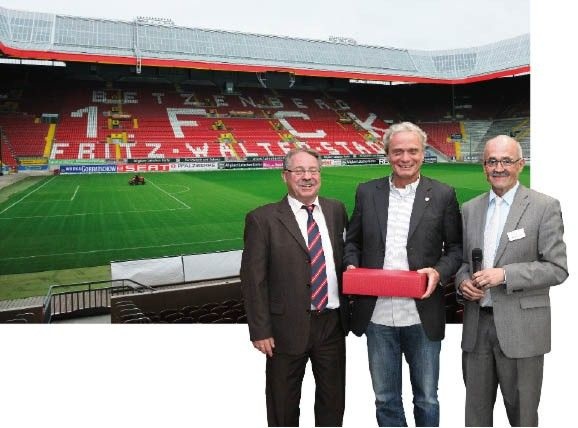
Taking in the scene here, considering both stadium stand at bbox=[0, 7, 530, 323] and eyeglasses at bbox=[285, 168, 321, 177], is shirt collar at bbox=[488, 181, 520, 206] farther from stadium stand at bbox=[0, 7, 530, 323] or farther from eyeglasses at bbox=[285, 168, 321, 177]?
stadium stand at bbox=[0, 7, 530, 323]

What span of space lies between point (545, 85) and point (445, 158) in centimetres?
637

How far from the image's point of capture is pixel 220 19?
19.3 ft

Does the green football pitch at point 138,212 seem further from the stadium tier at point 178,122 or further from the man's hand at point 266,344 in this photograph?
the man's hand at point 266,344

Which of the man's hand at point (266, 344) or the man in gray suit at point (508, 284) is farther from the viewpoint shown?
the man's hand at point (266, 344)

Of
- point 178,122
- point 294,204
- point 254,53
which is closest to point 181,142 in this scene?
point 178,122

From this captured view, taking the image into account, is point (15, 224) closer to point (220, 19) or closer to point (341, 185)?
point (220, 19)

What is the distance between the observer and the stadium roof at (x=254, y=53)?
794cm

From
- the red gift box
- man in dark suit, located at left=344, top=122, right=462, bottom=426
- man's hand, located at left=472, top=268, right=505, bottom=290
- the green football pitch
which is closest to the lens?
man's hand, located at left=472, top=268, right=505, bottom=290

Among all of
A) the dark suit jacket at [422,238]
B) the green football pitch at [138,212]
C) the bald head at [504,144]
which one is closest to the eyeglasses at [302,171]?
the dark suit jacket at [422,238]

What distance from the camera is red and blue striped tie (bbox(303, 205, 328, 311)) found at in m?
2.18

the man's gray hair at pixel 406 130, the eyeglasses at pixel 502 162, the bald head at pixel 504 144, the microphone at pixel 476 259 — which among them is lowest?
the microphone at pixel 476 259

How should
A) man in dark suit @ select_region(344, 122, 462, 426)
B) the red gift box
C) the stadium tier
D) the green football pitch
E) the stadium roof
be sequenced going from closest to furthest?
1. the red gift box
2. man in dark suit @ select_region(344, 122, 462, 426)
3. the green football pitch
4. the stadium roof
5. the stadium tier

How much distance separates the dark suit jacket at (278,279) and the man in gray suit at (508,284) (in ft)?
2.21

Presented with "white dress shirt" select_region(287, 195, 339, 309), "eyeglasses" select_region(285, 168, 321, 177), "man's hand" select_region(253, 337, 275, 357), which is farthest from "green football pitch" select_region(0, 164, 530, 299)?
"man's hand" select_region(253, 337, 275, 357)
